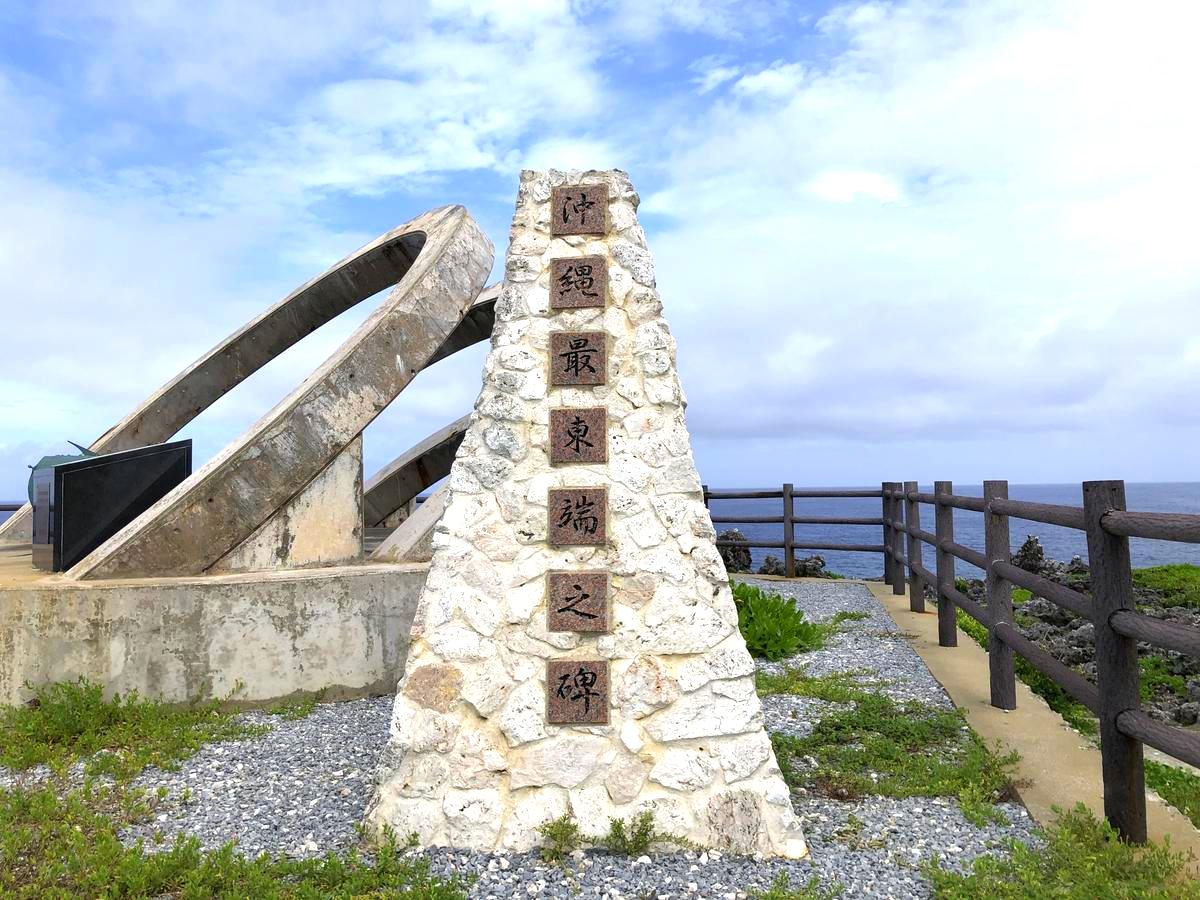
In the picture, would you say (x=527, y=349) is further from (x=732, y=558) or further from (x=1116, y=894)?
(x=732, y=558)

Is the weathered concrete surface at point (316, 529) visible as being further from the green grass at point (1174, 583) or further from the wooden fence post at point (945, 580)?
the green grass at point (1174, 583)

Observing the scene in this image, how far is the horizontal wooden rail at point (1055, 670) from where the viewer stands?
420 centimetres

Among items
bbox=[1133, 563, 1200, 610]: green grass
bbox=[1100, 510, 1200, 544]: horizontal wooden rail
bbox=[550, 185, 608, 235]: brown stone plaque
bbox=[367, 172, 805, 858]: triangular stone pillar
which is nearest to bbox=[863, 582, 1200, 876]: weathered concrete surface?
bbox=[1100, 510, 1200, 544]: horizontal wooden rail

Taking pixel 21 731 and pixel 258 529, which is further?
pixel 258 529

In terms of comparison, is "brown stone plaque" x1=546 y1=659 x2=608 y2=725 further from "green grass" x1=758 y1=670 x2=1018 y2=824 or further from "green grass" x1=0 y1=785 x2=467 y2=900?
"green grass" x1=758 y1=670 x2=1018 y2=824

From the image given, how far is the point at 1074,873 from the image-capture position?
132 inches

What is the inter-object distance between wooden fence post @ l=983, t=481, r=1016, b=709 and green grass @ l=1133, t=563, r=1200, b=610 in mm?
7657

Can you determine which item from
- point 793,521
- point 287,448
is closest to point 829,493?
point 793,521

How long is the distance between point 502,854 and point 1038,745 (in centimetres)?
338

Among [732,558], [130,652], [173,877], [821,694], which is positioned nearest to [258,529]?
[130,652]

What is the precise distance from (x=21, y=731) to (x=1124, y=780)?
6.33 metres

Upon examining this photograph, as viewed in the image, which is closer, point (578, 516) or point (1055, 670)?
point (578, 516)

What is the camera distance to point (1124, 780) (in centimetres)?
380

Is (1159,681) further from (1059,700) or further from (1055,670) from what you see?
(1055,670)
